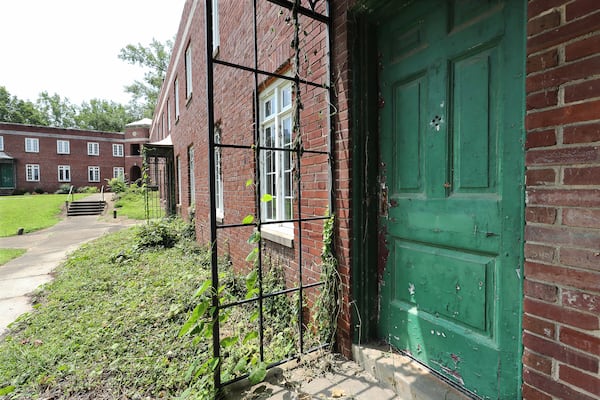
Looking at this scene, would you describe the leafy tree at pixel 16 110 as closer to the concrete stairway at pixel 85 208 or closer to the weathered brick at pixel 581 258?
the concrete stairway at pixel 85 208

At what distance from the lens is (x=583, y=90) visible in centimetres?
109

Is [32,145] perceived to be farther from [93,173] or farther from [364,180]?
[364,180]

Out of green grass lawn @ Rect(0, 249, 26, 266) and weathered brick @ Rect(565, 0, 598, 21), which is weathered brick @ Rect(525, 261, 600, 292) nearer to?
weathered brick @ Rect(565, 0, 598, 21)

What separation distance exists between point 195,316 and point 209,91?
4.85ft

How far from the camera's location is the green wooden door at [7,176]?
28.8 meters

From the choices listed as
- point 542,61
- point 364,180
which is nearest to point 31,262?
point 364,180

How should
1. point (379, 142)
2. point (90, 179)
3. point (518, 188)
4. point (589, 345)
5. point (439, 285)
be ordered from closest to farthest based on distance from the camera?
point (589, 345)
point (518, 188)
point (439, 285)
point (379, 142)
point (90, 179)

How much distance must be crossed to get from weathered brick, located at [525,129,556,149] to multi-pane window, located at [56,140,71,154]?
39.9 meters

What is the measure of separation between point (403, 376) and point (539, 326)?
0.94 meters

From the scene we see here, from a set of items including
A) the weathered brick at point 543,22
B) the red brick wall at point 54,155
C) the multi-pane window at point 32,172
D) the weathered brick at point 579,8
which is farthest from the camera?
the multi-pane window at point 32,172

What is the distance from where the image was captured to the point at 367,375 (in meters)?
2.10

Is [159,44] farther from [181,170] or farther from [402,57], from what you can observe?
[402,57]

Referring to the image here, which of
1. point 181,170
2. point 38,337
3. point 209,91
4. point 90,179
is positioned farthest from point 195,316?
point 90,179

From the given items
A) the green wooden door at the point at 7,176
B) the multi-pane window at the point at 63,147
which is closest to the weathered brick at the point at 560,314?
the multi-pane window at the point at 63,147
